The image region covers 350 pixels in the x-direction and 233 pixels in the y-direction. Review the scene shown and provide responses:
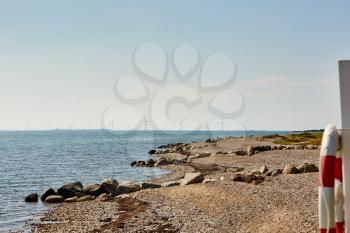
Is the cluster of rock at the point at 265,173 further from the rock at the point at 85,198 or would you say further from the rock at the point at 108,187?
the rock at the point at 85,198


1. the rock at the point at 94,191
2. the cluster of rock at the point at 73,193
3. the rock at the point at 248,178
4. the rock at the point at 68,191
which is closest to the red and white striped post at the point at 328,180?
the rock at the point at 248,178

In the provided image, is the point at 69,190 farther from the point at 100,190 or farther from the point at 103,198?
the point at 103,198

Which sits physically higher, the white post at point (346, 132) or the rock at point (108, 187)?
the white post at point (346, 132)

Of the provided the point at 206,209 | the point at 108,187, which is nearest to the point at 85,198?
the point at 108,187

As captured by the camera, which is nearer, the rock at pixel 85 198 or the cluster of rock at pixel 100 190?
the rock at pixel 85 198

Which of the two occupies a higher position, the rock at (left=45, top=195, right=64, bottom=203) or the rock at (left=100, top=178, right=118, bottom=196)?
the rock at (left=100, top=178, right=118, bottom=196)

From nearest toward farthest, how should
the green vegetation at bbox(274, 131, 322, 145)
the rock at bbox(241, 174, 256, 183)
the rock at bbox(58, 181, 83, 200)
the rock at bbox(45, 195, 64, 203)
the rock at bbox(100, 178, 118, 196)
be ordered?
the rock at bbox(241, 174, 256, 183), the rock at bbox(45, 195, 64, 203), the rock at bbox(58, 181, 83, 200), the rock at bbox(100, 178, 118, 196), the green vegetation at bbox(274, 131, 322, 145)

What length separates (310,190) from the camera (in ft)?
85.3

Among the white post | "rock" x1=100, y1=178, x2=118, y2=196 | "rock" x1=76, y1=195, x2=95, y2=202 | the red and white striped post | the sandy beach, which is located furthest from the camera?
"rock" x1=100, y1=178, x2=118, y2=196

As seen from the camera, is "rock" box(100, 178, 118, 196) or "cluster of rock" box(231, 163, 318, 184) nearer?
"cluster of rock" box(231, 163, 318, 184)

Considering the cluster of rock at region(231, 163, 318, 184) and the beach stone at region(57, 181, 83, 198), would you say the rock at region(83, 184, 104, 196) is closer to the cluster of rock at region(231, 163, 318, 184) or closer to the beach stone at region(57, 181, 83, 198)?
the beach stone at region(57, 181, 83, 198)

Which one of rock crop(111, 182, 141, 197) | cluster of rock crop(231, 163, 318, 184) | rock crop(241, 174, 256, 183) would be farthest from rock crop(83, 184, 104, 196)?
rock crop(241, 174, 256, 183)

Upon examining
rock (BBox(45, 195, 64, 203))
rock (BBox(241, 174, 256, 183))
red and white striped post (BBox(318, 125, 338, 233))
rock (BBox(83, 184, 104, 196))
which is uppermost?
red and white striped post (BBox(318, 125, 338, 233))

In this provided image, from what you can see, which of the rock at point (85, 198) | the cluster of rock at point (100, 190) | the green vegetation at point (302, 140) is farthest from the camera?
the green vegetation at point (302, 140)
